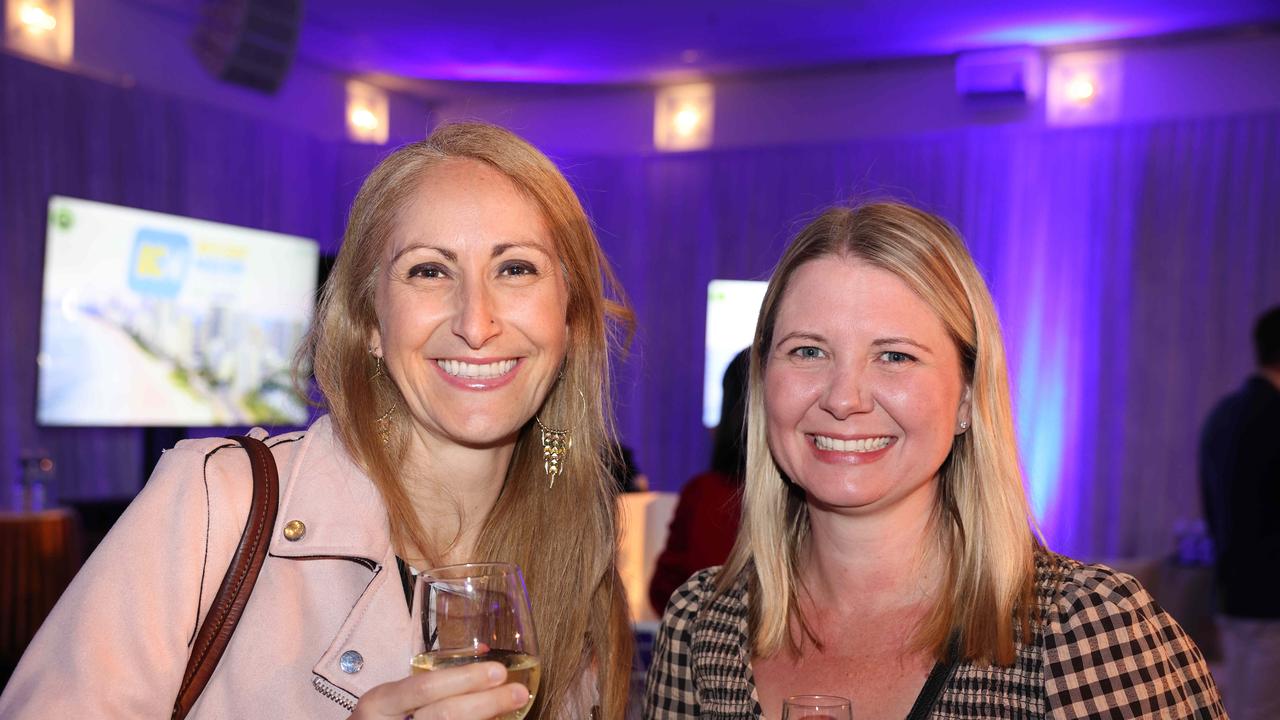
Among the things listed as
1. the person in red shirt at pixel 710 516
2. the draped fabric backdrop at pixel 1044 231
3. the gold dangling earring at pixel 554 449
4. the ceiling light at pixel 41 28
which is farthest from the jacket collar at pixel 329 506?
the ceiling light at pixel 41 28

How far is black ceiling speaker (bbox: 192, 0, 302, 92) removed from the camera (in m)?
7.11

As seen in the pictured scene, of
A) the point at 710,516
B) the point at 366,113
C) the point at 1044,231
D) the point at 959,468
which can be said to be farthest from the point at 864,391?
the point at 366,113

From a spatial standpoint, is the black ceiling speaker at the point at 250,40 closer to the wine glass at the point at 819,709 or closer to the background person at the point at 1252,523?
the background person at the point at 1252,523

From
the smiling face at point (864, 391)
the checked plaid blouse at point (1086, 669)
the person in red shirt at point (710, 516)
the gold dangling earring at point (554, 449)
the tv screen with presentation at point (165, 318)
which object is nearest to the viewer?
the checked plaid blouse at point (1086, 669)

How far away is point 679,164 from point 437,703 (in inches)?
348

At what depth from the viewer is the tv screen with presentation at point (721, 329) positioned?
909cm

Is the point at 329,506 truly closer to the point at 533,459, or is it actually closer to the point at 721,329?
the point at 533,459

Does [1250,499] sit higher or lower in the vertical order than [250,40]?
lower

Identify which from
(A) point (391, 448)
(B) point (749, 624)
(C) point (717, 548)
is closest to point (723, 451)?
(C) point (717, 548)

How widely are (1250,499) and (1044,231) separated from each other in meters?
3.96

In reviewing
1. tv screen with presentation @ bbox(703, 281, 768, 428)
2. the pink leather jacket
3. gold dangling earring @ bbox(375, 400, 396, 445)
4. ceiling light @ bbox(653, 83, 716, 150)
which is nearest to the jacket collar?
the pink leather jacket

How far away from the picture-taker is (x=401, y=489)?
1.91m

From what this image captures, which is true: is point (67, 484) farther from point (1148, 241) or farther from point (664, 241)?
point (1148, 241)

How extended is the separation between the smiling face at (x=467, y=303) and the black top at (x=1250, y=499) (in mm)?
4174
